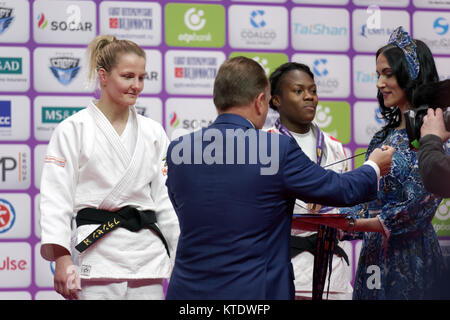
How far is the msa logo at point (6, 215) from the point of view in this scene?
3.51 meters

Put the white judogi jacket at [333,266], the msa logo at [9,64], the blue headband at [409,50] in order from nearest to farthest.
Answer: the blue headband at [409,50] → the white judogi jacket at [333,266] → the msa logo at [9,64]

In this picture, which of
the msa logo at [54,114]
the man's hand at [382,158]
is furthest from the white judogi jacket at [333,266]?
the msa logo at [54,114]

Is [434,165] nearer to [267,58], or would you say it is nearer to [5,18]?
[267,58]

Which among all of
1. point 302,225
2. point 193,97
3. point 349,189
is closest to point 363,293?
point 302,225

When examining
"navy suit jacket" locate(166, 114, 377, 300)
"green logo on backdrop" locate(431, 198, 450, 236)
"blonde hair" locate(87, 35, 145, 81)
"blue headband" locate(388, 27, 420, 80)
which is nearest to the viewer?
"navy suit jacket" locate(166, 114, 377, 300)

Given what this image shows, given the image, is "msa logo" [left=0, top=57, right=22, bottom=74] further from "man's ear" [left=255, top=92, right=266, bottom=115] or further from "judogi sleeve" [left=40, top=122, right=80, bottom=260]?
"man's ear" [left=255, top=92, right=266, bottom=115]

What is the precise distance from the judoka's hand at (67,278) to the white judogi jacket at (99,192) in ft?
0.19

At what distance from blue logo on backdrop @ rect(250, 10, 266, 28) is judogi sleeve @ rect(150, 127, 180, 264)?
154cm

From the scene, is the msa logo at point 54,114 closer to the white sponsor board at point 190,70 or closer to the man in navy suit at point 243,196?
the white sponsor board at point 190,70

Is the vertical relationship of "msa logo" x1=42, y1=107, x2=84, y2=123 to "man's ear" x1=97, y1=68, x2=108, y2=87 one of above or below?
below

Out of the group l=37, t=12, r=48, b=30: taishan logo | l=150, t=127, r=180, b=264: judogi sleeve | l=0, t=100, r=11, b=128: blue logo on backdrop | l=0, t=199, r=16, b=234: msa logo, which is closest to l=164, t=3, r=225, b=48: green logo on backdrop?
l=37, t=12, r=48, b=30: taishan logo

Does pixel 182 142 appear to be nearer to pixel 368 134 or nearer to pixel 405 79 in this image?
pixel 405 79

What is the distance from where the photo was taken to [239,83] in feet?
5.99

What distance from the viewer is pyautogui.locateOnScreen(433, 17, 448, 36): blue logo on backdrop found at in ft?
13.0
